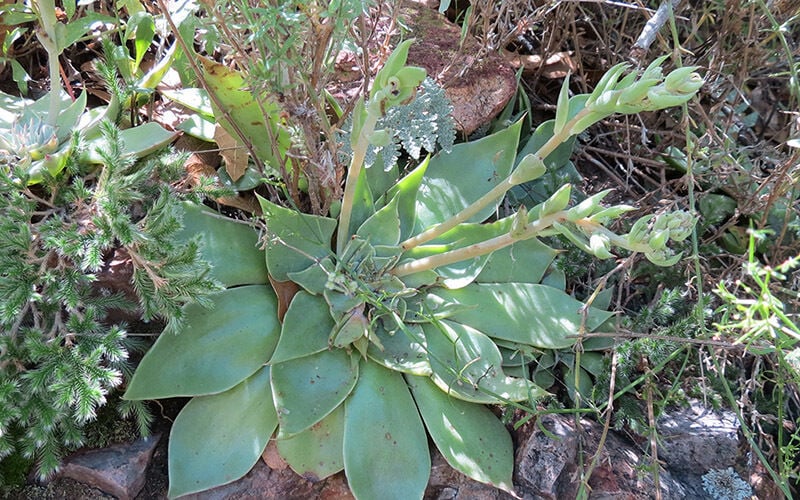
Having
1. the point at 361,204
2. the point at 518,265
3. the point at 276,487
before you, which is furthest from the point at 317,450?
the point at 518,265

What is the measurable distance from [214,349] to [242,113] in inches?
26.4

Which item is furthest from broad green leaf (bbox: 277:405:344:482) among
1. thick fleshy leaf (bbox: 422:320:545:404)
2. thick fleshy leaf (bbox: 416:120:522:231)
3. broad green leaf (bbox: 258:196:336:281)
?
thick fleshy leaf (bbox: 416:120:522:231)

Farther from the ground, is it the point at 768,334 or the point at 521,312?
the point at 768,334

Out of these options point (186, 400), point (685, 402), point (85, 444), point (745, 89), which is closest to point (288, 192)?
point (186, 400)

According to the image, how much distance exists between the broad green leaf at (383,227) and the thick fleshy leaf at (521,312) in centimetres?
21

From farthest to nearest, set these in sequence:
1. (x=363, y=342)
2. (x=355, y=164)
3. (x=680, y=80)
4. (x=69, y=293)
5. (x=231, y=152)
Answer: (x=231, y=152), (x=363, y=342), (x=355, y=164), (x=69, y=293), (x=680, y=80)

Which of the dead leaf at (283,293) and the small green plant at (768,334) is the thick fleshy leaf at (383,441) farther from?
the small green plant at (768,334)

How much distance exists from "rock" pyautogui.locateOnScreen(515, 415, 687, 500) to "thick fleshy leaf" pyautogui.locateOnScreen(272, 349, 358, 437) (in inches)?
20.5

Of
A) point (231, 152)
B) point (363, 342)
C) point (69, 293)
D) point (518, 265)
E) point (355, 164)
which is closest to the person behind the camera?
point (69, 293)

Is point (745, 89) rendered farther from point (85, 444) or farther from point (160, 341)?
point (85, 444)

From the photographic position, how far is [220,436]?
1.65m

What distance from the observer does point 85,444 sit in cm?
160

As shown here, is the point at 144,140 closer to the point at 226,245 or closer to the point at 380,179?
the point at 226,245

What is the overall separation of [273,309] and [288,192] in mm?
344
